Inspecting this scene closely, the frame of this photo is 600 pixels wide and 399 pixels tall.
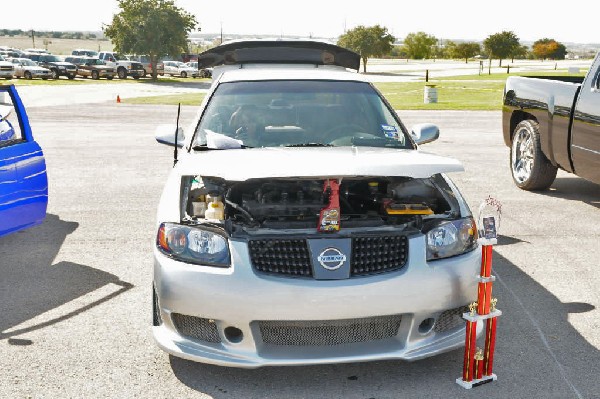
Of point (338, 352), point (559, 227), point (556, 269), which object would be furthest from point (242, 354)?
point (559, 227)

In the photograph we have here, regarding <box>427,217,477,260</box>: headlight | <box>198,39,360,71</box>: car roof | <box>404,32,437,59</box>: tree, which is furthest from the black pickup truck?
<box>404,32,437,59</box>: tree

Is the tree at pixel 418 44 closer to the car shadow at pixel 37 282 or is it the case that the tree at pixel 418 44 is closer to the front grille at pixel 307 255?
the car shadow at pixel 37 282

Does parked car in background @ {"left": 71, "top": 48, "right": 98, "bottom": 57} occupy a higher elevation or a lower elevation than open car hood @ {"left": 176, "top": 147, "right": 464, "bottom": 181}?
higher

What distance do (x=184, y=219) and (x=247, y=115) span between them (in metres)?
1.66

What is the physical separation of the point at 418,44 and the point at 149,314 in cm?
11878

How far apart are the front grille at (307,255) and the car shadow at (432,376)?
67 centimetres

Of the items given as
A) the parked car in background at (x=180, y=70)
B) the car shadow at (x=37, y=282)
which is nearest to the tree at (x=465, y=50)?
the parked car in background at (x=180, y=70)

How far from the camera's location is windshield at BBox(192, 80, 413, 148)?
5.32m

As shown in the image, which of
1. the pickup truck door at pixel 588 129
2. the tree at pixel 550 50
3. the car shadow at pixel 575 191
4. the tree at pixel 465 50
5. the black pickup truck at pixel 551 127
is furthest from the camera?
the tree at pixel 550 50

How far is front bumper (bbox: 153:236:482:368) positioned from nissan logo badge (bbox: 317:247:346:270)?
0.10 metres

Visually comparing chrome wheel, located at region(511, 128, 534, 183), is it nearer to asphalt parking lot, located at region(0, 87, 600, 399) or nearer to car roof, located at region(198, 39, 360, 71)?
asphalt parking lot, located at region(0, 87, 600, 399)

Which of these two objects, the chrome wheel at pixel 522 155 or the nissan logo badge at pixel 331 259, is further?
the chrome wheel at pixel 522 155

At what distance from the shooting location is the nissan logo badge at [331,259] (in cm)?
377

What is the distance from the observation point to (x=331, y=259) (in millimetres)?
3775
